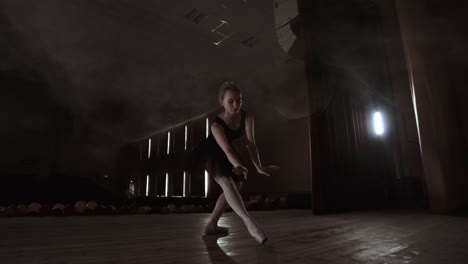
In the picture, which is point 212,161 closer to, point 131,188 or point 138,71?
point 138,71

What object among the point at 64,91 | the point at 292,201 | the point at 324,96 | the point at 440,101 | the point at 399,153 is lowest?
the point at 292,201

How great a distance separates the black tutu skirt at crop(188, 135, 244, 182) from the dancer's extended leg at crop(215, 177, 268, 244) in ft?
0.11

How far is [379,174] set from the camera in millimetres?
3355

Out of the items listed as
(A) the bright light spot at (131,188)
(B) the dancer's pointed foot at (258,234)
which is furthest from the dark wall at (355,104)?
(A) the bright light spot at (131,188)

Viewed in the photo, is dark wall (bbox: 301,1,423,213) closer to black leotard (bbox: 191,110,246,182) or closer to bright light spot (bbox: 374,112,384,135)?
bright light spot (bbox: 374,112,384,135)

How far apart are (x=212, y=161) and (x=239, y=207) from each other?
0.23 m

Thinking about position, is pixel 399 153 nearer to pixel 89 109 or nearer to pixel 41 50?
pixel 41 50

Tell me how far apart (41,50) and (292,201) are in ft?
15.2

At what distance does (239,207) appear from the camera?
96 centimetres

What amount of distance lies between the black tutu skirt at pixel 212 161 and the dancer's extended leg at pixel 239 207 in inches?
1.3

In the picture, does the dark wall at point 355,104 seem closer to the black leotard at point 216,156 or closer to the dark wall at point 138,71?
the dark wall at point 138,71

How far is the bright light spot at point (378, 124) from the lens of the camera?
3537 millimetres

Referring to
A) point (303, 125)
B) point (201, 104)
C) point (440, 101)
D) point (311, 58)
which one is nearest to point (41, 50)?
point (201, 104)

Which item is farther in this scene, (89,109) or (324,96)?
(89,109)
